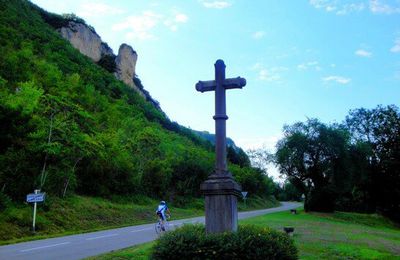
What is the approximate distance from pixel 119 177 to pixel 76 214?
11.0 meters

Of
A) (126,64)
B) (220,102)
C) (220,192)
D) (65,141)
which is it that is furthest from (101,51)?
(220,192)

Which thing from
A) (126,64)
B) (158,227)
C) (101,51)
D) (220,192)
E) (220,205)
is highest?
(101,51)

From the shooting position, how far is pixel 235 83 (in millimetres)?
10109

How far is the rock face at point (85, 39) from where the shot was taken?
93.6 meters

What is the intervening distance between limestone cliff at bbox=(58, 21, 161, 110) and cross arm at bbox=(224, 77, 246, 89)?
8779 cm

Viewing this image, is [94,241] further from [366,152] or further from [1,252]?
[366,152]

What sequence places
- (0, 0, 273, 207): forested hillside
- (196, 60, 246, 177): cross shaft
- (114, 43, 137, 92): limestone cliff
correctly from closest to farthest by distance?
(196, 60, 246, 177): cross shaft, (0, 0, 273, 207): forested hillside, (114, 43, 137, 92): limestone cliff

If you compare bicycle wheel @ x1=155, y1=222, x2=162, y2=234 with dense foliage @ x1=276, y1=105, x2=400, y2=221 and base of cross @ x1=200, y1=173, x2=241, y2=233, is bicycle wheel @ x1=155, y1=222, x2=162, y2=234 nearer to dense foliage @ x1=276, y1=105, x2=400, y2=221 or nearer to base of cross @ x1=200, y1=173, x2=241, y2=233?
base of cross @ x1=200, y1=173, x2=241, y2=233

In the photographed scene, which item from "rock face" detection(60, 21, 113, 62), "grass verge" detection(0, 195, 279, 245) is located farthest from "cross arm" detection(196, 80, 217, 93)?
"rock face" detection(60, 21, 113, 62)

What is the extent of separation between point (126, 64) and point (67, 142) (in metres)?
81.4

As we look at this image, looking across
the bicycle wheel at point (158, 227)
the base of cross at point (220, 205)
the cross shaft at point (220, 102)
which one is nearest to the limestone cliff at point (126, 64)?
the bicycle wheel at point (158, 227)

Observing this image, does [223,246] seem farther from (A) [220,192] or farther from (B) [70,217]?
(B) [70,217]

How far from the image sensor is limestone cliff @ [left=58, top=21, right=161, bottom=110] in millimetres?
94688

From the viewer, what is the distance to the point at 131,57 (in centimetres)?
10756
